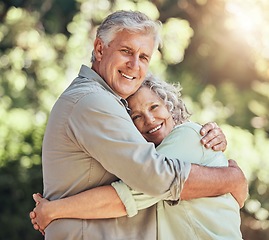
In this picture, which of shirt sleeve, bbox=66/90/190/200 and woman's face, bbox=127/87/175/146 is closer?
shirt sleeve, bbox=66/90/190/200

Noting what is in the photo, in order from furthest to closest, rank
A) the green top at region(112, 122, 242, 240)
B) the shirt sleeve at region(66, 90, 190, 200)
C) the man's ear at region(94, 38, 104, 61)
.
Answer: the man's ear at region(94, 38, 104, 61), the green top at region(112, 122, 242, 240), the shirt sleeve at region(66, 90, 190, 200)

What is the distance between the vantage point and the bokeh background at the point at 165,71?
602cm

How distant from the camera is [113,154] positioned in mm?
2236

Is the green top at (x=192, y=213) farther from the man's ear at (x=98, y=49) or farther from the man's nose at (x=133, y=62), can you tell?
the man's ear at (x=98, y=49)

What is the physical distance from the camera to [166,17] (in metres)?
8.05

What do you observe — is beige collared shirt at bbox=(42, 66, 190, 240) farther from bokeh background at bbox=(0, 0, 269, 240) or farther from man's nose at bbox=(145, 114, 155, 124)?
bokeh background at bbox=(0, 0, 269, 240)

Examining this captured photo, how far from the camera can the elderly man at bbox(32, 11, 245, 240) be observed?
224 centimetres

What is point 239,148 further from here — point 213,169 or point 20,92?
point 213,169

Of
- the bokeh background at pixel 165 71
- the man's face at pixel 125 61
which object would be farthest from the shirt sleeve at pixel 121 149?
the bokeh background at pixel 165 71

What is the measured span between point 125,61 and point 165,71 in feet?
13.9

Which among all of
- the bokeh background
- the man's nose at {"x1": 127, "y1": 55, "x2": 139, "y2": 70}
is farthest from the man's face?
A: the bokeh background

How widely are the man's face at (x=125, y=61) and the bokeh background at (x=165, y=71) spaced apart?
335 centimetres

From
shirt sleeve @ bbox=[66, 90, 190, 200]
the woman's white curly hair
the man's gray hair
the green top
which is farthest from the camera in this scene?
the woman's white curly hair

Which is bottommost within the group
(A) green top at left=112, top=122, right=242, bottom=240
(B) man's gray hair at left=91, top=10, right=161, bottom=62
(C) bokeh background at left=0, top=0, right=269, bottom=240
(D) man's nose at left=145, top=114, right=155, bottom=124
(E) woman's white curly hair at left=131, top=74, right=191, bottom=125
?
(C) bokeh background at left=0, top=0, right=269, bottom=240
